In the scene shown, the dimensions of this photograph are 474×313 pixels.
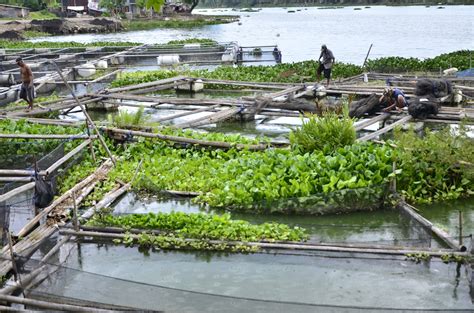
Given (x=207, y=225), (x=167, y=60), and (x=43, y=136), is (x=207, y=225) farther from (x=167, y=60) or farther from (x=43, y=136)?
(x=167, y=60)

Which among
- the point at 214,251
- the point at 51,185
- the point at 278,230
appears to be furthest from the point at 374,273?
the point at 51,185

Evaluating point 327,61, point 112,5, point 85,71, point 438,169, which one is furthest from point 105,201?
point 112,5

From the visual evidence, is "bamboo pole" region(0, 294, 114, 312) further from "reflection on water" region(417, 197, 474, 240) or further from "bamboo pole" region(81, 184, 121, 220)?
"reflection on water" region(417, 197, 474, 240)

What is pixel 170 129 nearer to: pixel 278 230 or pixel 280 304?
pixel 278 230

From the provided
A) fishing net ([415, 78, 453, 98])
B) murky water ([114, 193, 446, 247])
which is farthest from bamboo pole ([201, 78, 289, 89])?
murky water ([114, 193, 446, 247])

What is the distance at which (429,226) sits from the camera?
8.13 m

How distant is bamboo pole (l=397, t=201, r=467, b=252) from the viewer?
24.1 ft

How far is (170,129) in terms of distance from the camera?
40.4ft

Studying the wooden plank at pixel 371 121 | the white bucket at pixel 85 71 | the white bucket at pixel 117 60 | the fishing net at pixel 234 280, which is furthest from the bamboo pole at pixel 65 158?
the white bucket at pixel 117 60

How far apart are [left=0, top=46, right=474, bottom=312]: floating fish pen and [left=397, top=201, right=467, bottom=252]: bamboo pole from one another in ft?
0.08

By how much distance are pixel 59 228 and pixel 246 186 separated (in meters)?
2.90

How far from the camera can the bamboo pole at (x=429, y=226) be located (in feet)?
24.1

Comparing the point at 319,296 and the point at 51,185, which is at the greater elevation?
the point at 51,185

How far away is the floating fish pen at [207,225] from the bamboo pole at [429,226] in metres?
0.03
